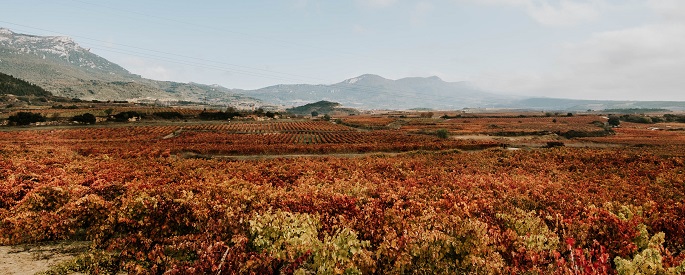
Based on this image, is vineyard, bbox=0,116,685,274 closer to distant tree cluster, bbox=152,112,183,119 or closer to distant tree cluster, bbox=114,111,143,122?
distant tree cluster, bbox=114,111,143,122

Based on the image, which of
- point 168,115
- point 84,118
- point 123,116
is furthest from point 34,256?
point 168,115

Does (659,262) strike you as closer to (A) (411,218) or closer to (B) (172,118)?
(A) (411,218)

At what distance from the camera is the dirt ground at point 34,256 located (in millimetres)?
12680

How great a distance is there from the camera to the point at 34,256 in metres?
13.6

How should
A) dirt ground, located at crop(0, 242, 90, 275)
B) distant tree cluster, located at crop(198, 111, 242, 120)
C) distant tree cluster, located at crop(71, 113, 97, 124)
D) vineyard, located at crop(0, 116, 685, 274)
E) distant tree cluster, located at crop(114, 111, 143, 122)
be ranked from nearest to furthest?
1. vineyard, located at crop(0, 116, 685, 274)
2. dirt ground, located at crop(0, 242, 90, 275)
3. distant tree cluster, located at crop(71, 113, 97, 124)
4. distant tree cluster, located at crop(114, 111, 143, 122)
5. distant tree cluster, located at crop(198, 111, 242, 120)

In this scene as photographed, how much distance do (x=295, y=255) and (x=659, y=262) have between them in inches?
390

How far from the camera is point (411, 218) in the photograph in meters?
13.1

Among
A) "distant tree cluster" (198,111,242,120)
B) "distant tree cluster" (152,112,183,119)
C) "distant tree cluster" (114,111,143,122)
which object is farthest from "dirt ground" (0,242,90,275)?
"distant tree cluster" (198,111,242,120)

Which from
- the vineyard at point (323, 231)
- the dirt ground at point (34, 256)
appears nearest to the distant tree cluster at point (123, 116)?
the vineyard at point (323, 231)

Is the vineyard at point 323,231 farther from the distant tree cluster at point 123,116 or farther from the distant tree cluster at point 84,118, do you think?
the distant tree cluster at point 123,116

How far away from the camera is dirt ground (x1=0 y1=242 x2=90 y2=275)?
1268 cm

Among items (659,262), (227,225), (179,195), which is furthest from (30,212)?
(659,262)

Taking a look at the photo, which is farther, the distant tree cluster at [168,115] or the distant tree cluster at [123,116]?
the distant tree cluster at [168,115]

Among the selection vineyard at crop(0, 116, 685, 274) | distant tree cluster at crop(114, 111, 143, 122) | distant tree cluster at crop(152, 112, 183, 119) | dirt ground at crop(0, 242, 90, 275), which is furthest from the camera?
distant tree cluster at crop(152, 112, 183, 119)
